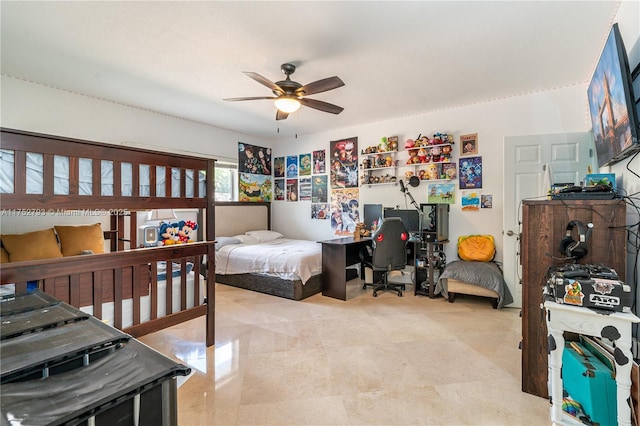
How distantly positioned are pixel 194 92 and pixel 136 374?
11.4ft

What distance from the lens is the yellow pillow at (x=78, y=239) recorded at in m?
2.79

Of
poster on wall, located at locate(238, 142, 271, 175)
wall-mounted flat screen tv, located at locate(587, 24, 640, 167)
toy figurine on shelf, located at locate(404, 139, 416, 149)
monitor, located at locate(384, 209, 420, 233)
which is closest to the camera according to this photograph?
wall-mounted flat screen tv, located at locate(587, 24, 640, 167)

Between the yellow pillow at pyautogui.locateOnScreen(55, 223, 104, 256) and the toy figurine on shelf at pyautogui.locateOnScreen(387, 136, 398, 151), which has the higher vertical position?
the toy figurine on shelf at pyautogui.locateOnScreen(387, 136, 398, 151)

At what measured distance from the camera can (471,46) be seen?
2.51 meters

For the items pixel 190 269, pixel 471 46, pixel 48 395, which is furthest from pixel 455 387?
pixel 471 46

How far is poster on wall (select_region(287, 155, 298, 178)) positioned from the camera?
5.79m

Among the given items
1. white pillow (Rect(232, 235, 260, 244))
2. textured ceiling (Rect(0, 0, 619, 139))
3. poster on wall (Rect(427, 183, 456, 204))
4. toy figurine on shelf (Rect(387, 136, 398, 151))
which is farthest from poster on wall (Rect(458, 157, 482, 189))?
white pillow (Rect(232, 235, 260, 244))

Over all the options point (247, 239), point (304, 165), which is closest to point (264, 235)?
point (247, 239)

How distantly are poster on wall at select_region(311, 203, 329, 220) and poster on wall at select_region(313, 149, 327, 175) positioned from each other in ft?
2.00

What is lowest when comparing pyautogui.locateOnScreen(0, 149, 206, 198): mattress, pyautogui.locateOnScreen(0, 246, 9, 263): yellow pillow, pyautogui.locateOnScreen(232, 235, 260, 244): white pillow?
pyautogui.locateOnScreen(232, 235, 260, 244): white pillow

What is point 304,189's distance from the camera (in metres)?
5.68

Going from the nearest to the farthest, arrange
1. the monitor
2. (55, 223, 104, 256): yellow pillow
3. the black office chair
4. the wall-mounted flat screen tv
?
the wall-mounted flat screen tv
(55, 223, 104, 256): yellow pillow
the black office chair
the monitor

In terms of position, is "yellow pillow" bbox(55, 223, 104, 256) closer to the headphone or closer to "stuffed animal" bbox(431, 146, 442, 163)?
the headphone

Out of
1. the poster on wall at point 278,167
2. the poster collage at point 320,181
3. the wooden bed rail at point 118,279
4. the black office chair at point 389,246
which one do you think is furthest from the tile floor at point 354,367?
the poster on wall at point 278,167
